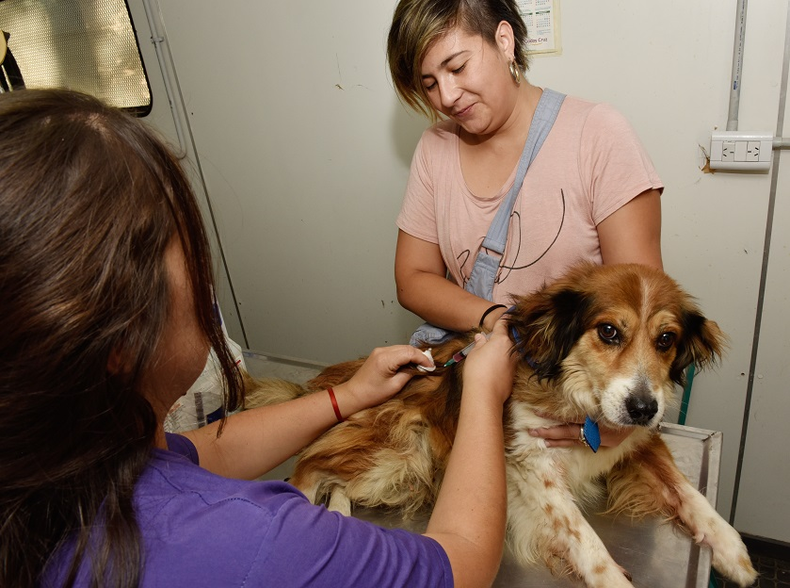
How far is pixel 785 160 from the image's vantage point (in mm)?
1784

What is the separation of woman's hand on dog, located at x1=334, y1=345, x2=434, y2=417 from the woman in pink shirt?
0.26m

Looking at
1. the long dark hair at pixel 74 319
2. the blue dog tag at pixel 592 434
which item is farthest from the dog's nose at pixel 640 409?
the long dark hair at pixel 74 319

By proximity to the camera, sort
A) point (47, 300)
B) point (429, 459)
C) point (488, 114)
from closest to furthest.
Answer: point (47, 300)
point (429, 459)
point (488, 114)

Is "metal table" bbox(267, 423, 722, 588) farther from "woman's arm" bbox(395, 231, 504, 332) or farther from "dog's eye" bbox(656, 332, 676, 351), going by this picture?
"woman's arm" bbox(395, 231, 504, 332)

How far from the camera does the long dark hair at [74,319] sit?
501 millimetres

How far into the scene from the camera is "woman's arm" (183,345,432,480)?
116 centimetres

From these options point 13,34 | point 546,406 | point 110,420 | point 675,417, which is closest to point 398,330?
point 675,417

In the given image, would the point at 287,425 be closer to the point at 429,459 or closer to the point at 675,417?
the point at 429,459

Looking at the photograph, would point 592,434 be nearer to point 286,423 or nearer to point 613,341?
point 613,341

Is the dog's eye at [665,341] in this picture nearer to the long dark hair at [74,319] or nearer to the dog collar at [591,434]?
the dog collar at [591,434]

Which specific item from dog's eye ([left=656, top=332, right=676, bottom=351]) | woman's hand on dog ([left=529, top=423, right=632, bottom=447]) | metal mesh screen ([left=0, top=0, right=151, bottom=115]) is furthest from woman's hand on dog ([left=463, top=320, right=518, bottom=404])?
metal mesh screen ([left=0, top=0, right=151, bottom=115])

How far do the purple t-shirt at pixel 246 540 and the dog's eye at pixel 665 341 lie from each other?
0.81m

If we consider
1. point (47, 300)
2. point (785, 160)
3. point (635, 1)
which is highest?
point (635, 1)

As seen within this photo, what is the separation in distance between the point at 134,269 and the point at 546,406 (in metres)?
1.01
